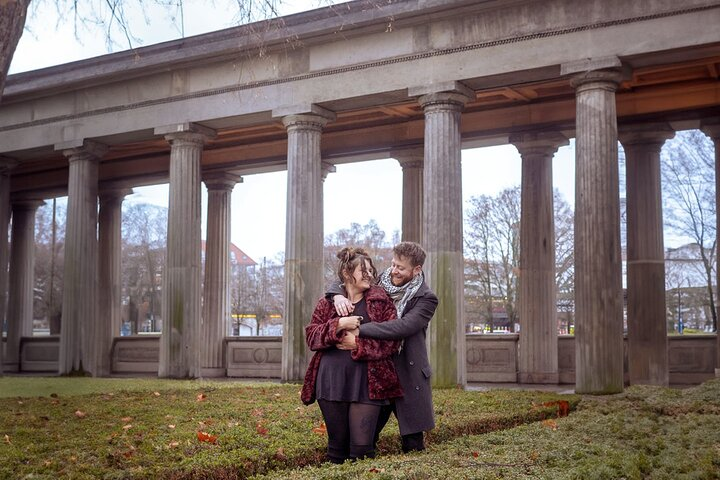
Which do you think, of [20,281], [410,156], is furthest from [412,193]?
[20,281]

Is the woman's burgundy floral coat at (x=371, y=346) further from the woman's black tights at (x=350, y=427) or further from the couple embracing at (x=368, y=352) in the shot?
the woman's black tights at (x=350, y=427)

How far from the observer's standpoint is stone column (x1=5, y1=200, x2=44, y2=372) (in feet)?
122

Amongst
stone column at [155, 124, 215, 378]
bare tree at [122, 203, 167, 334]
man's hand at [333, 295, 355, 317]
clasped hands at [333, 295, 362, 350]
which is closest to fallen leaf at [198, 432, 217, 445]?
clasped hands at [333, 295, 362, 350]

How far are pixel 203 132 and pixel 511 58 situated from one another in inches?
377

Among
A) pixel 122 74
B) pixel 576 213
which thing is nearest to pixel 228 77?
pixel 122 74

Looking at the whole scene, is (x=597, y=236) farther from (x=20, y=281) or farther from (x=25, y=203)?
(x=25, y=203)

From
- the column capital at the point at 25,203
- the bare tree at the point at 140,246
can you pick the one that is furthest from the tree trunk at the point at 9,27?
the bare tree at the point at 140,246

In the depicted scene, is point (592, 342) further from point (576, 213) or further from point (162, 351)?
point (162, 351)

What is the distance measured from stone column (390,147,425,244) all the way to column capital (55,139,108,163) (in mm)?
9435

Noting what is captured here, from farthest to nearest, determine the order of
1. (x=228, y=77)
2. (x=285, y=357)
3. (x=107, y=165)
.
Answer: (x=107, y=165) < (x=228, y=77) < (x=285, y=357)

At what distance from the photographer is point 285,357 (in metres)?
23.2

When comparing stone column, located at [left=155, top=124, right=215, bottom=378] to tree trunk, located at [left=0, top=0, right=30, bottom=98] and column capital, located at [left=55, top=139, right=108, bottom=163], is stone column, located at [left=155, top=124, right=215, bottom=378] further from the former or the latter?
tree trunk, located at [left=0, top=0, right=30, bottom=98]

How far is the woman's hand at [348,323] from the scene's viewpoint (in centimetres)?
760

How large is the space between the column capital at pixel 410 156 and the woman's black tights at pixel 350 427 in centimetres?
2078
